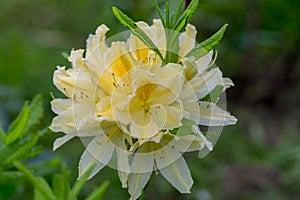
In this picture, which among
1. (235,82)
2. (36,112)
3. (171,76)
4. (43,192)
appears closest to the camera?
(171,76)

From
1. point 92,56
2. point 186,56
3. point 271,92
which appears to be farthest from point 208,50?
point 271,92

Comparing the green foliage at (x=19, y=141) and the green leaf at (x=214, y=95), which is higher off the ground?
the green leaf at (x=214, y=95)

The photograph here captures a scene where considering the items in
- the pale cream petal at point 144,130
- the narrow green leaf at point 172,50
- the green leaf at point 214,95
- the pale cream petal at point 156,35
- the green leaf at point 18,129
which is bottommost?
the green leaf at point 18,129

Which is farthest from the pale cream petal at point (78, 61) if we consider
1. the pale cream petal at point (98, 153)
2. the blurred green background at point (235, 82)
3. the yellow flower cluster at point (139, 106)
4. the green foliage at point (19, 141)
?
the blurred green background at point (235, 82)

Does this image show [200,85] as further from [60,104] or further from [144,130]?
[60,104]

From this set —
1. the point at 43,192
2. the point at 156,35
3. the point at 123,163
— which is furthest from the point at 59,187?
the point at 156,35

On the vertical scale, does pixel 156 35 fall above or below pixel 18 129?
above

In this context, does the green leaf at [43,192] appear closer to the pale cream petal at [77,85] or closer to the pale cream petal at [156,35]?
the pale cream petal at [77,85]
